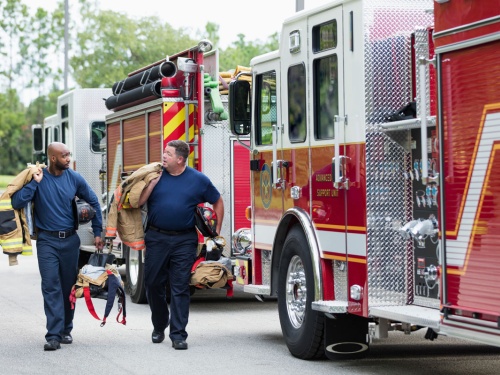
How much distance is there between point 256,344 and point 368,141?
111 inches

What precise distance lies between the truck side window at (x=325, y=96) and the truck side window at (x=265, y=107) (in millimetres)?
1226

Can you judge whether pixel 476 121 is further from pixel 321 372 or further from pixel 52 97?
pixel 52 97

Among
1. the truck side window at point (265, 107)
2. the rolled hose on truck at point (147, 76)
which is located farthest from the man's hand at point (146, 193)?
the rolled hose on truck at point (147, 76)

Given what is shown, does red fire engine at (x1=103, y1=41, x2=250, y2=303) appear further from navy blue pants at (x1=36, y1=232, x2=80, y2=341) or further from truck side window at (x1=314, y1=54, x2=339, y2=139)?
truck side window at (x1=314, y1=54, x2=339, y2=139)

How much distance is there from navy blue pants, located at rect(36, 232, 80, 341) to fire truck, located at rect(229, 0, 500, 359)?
168 cm

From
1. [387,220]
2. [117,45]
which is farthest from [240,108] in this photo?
[117,45]

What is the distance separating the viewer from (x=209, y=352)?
1012cm

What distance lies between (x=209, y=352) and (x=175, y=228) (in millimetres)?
1128

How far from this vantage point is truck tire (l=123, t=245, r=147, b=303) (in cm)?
1384

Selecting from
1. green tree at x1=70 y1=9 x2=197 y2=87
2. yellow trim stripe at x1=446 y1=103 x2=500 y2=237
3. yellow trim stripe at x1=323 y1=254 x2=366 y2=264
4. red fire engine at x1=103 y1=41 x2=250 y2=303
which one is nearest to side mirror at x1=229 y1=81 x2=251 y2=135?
red fire engine at x1=103 y1=41 x2=250 y2=303

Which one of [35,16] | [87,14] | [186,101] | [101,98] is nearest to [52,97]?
[35,16]

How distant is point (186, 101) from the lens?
13359 millimetres

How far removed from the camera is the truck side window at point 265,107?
10773mm

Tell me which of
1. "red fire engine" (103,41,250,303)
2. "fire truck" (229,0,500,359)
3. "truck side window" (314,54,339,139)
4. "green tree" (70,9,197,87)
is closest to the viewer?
"fire truck" (229,0,500,359)
